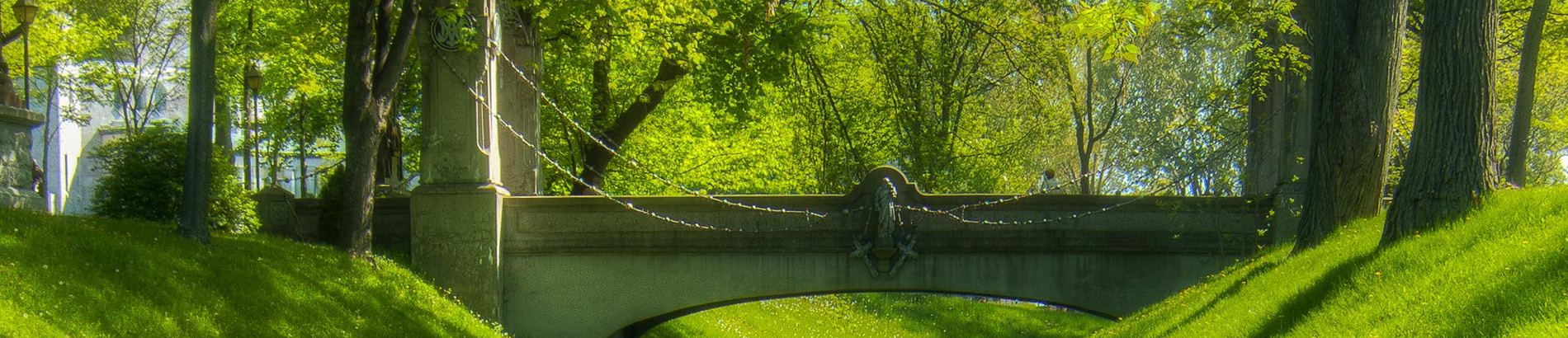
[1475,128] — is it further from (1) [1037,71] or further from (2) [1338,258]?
(1) [1037,71]

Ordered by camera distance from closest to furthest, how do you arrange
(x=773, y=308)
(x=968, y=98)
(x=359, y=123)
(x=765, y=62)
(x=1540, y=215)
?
(x=1540, y=215) → (x=359, y=123) → (x=765, y=62) → (x=773, y=308) → (x=968, y=98)

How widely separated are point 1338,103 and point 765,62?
362 inches

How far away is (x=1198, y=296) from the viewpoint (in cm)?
1355

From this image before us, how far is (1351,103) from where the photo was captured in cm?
1286

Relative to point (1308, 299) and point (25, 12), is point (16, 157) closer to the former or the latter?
point (25, 12)

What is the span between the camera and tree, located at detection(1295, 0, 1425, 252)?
41.7 feet

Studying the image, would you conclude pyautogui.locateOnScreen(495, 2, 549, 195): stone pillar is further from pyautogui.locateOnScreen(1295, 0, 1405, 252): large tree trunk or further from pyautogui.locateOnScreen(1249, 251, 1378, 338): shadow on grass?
pyautogui.locateOnScreen(1249, 251, 1378, 338): shadow on grass

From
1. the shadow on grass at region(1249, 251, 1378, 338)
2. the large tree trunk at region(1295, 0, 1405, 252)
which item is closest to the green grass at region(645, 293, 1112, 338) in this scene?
the large tree trunk at region(1295, 0, 1405, 252)

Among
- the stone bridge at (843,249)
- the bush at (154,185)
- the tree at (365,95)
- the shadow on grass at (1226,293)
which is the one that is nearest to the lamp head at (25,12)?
the bush at (154,185)

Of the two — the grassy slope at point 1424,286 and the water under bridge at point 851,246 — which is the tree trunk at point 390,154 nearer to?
the water under bridge at point 851,246

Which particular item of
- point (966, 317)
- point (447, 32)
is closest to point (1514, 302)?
point (447, 32)

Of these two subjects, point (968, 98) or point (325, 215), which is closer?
point (325, 215)

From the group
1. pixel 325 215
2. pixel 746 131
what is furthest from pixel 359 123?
pixel 746 131

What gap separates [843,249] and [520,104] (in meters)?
5.00
